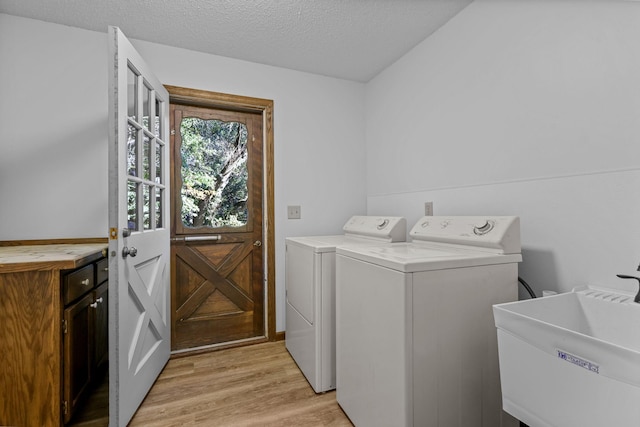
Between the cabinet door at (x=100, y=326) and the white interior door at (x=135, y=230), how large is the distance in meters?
0.26

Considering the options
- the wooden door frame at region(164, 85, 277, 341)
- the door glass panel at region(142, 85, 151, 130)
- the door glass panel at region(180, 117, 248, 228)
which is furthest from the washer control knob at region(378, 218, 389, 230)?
the door glass panel at region(142, 85, 151, 130)

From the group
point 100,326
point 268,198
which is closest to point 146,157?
point 268,198

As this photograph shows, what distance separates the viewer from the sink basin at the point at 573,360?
0.72 meters

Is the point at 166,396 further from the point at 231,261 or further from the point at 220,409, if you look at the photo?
the point at 231,261

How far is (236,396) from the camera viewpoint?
1.81m

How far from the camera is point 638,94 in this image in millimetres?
1143

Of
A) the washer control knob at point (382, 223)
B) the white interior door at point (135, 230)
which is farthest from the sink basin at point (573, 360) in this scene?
the white interior door at point (135, 230)

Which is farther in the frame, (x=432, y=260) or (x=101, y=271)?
(x=101, y=271)

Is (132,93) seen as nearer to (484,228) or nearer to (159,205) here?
(159,205)

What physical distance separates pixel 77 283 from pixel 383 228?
1811 mm

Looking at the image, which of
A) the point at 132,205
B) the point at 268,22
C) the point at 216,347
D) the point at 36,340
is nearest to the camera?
the point at 36,340

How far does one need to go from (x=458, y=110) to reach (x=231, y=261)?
2.12m

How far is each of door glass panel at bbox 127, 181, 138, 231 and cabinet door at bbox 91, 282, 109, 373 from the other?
480mm

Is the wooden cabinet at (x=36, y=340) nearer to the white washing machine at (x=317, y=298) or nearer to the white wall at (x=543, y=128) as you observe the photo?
the white washing machine at (x=317, y=298)
